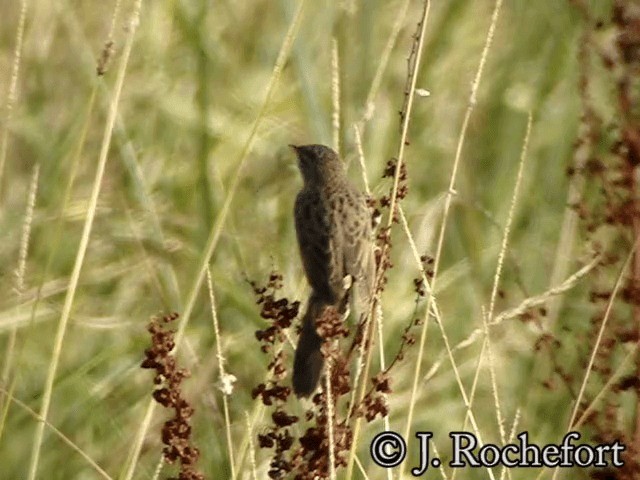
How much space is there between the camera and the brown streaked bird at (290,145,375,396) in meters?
3.09

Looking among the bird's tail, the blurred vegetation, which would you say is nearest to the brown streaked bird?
the bird's tail

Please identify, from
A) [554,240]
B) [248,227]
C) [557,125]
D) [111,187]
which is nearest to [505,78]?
[557,125]

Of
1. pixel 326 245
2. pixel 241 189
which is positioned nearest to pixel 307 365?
pixel 326 245

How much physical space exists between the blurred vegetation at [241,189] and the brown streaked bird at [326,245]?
0.16 meters

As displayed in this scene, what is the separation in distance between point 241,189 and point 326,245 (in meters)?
1.06

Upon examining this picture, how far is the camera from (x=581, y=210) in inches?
127

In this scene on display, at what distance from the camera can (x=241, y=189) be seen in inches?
182

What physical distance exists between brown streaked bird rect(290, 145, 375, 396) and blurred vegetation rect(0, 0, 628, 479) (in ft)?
0.54

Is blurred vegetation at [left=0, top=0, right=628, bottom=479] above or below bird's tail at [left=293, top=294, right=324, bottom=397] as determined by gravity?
above

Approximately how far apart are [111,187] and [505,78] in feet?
4.42

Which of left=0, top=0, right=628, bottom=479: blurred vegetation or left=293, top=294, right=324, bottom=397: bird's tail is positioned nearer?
left=293, top=294, right=324, bottom=397: bird's tail

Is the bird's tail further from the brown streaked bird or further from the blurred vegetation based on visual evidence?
the blurred vegetation

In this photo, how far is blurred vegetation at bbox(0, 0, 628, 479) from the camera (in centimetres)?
399

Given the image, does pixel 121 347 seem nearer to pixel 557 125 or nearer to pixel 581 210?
pixel 581 210
